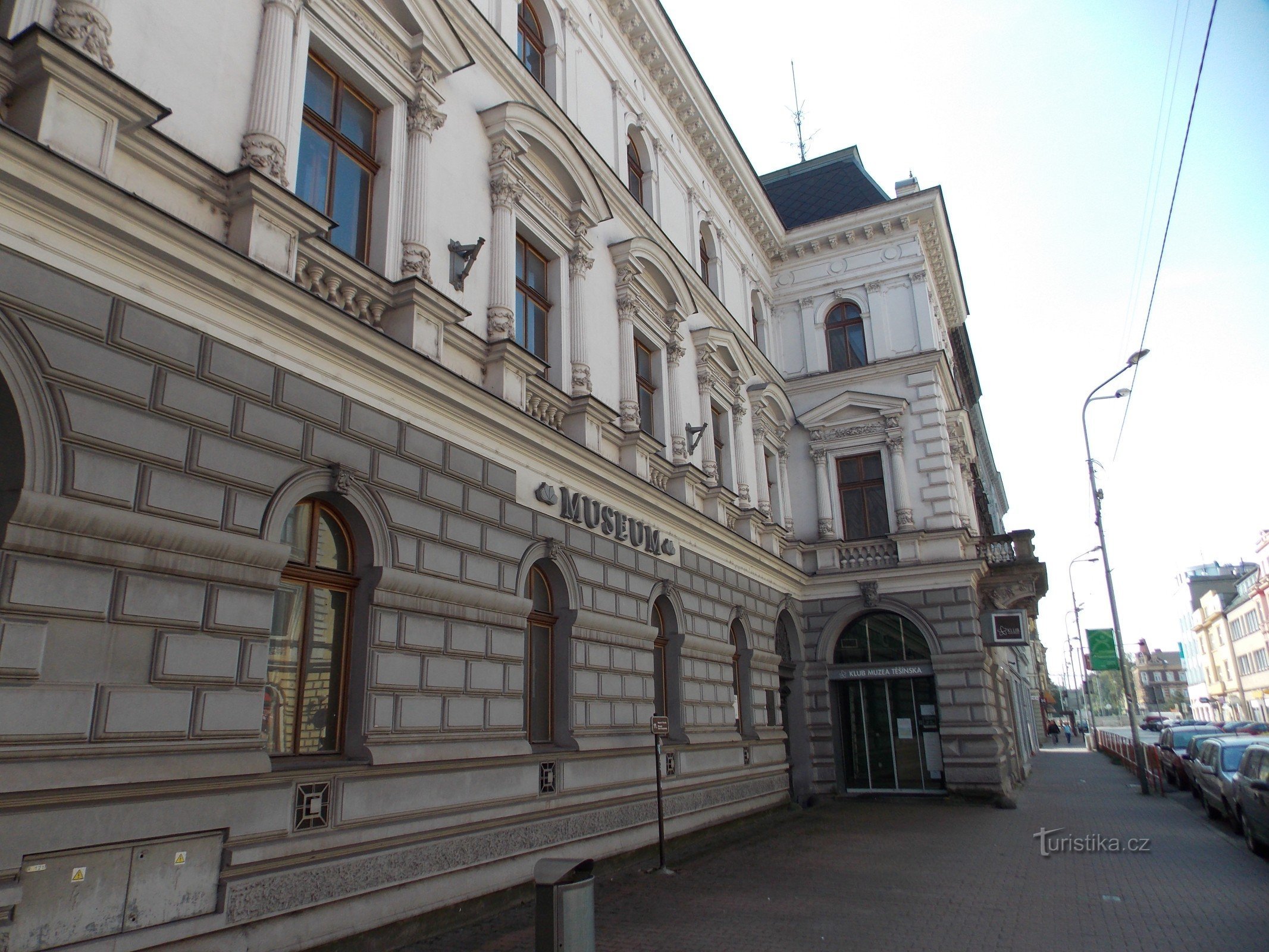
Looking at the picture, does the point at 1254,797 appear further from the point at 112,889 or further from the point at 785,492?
the point at 112,889

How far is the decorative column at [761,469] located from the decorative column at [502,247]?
422 inches

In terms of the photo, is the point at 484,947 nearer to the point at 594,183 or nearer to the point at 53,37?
the point at 53,37

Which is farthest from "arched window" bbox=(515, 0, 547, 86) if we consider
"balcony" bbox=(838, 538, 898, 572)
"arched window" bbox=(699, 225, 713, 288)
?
"balcony" bbox=(838, 538, 898, 572)

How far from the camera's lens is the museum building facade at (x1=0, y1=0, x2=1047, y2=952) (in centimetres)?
573

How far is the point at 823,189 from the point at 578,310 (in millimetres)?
18410

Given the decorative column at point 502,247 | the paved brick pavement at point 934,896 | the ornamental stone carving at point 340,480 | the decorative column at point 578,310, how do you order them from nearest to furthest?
the ornamental stone carving at point 340,480 → the paved brick pavement at point 934,896 → the decorative column at point 502,247 → the decorative column at point 578,310

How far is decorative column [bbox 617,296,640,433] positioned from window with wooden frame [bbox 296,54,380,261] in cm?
573

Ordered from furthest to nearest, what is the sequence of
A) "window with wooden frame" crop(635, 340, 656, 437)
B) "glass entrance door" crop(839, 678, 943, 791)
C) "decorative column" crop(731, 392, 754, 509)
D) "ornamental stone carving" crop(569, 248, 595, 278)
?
"glass entrance door" crop(839, 678, 943, 791)
"decorative column" crop(731, 392, 754, 509)
"window with wooden frame" crop(635, 340, 656, 437)
"ornamental stone carving" crop(569, 248, 595, 278)

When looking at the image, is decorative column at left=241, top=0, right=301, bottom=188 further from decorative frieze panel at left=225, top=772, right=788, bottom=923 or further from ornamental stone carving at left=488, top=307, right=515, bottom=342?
decorative frieze panel at left=225, top=772, right=788, bottom=923

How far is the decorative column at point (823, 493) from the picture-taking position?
23422 mm

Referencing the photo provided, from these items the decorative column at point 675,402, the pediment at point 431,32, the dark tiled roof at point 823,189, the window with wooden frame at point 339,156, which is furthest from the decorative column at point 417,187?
the dark tiled roof at point 823,189

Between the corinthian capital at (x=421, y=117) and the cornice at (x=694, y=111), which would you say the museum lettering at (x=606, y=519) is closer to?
the corinthian capital at (x=421, y=117)

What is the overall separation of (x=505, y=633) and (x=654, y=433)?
7100 millimetres

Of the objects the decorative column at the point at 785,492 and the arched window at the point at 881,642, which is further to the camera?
the decorative column at the point at 785,492
